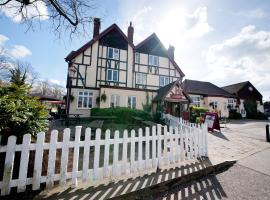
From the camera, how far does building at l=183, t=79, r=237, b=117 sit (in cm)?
2581

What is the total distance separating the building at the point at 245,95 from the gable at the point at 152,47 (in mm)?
18084

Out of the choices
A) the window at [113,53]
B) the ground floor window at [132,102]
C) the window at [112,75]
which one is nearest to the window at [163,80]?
the ground floor window at [132,102]

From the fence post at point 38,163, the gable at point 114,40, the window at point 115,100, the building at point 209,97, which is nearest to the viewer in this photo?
the fence post at point 38,163

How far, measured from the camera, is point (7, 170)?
7.90 ft

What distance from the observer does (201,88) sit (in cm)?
2755

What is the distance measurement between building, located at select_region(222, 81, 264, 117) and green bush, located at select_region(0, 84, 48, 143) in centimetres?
3289

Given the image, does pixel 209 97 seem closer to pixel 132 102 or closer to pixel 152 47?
pixel 152 47

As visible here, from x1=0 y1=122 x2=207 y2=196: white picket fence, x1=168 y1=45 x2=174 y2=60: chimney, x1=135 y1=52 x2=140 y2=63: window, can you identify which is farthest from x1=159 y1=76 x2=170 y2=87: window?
x1=0 y1=122 x2=207 y2=196: white picket fence

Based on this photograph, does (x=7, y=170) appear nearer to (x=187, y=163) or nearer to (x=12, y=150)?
(x=12, y=150)

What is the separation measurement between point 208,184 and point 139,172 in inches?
60.9

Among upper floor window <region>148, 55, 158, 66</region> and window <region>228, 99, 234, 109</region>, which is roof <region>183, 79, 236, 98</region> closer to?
window <region>228, 99, 234, 109</region>

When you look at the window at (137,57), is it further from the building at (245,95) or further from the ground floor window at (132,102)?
the building at (245,95)

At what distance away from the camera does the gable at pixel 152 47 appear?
2078 centimetres

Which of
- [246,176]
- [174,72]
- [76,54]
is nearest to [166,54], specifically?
[174,72]
